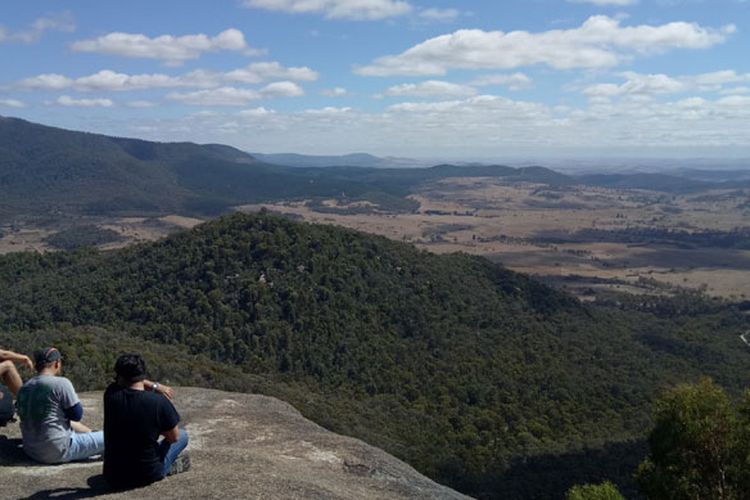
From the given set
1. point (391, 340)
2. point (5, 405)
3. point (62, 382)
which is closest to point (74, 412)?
point (62, 382)

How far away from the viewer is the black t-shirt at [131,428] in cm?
1046

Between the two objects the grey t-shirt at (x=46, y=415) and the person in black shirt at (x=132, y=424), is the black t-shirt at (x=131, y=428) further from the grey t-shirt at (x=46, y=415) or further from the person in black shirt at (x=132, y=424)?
the grey t-shirt at (x=46, y=415)

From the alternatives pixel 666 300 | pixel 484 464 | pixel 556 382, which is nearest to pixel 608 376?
pixel 556 382

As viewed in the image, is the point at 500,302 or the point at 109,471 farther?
the point at 500,302

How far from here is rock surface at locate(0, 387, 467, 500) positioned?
38.2 feet

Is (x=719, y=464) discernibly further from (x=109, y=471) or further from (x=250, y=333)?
(x=250, y=333)

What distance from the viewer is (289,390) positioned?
49.3m

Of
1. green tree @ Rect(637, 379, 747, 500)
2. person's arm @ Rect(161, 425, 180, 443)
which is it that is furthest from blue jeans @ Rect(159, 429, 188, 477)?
green tree @ Rect(637, 379, 747, 500)

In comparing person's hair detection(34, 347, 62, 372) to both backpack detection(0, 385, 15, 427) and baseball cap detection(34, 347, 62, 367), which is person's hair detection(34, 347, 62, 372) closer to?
baseball cap detection(34, 347, 62, 367)

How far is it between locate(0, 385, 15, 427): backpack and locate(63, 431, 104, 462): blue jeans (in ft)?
7.07

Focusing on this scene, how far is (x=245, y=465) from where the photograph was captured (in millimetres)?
13414

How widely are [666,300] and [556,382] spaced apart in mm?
87001

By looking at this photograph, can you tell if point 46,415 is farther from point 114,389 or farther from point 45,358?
point 114,389

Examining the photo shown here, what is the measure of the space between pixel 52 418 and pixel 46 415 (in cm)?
15
